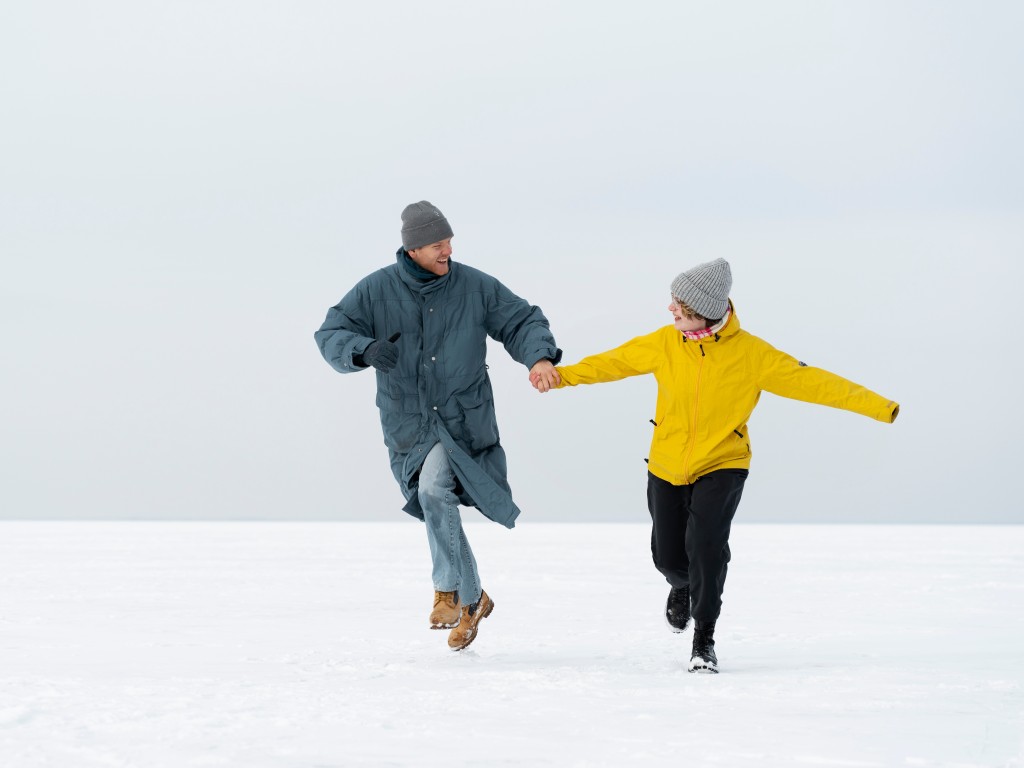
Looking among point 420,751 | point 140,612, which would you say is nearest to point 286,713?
point 420,751

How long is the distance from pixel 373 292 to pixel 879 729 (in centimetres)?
323

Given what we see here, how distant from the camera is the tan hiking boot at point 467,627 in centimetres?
588

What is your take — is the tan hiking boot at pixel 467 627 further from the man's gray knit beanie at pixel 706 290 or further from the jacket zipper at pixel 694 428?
the man's gray knit beanie at pixel 706 290

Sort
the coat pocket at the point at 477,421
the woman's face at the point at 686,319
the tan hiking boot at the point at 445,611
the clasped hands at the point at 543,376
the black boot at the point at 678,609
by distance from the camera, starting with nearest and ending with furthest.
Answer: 1. the woman's face at the point at 686,319
2. the clasped hands at the point at 543,376
3. the tan hiking boot at the point at 445,611
4. the coat pocket at the point at 477,421
5. the black boot at the point at 678,609

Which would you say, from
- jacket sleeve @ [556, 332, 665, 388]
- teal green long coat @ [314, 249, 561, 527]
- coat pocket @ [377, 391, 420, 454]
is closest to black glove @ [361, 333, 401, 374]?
teal green long coat @ [314, 249, 561, 527]

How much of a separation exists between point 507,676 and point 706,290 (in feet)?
5.83

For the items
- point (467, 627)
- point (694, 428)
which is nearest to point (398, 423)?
point (467, 627)

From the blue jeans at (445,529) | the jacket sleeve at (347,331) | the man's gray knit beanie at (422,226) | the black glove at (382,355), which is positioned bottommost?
the blue jeans at (445,529)

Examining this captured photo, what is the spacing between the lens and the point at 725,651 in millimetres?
5910

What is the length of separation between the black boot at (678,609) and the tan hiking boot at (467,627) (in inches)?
35.8

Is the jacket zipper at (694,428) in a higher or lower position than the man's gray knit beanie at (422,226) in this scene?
lower

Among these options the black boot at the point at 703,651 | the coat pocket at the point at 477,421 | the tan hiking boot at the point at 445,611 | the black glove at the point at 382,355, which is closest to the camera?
the black boot at the point at 703,651

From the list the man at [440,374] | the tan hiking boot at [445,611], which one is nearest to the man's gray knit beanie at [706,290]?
the man at [440,374]

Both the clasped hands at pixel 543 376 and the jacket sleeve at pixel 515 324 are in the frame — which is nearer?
the clasped hands at pixel 543 376
